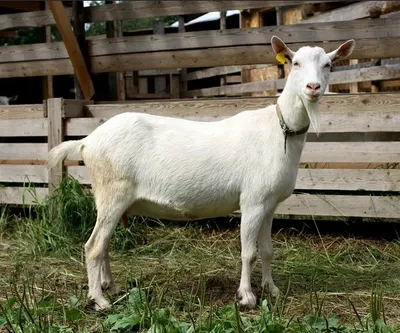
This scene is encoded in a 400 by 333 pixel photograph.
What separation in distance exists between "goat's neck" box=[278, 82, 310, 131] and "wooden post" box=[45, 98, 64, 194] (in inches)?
121

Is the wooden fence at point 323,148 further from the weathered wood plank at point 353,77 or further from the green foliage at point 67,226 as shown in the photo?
the weathered wood plank at point 353,77

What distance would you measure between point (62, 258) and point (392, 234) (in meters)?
3.25

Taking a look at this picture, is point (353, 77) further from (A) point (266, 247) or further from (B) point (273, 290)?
(B) point (273, 290)

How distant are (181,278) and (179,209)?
818 millimetres

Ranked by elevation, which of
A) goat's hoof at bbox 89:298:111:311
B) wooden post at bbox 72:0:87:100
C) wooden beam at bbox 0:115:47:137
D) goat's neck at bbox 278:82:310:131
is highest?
wooden post at bbox 72:0:87:100

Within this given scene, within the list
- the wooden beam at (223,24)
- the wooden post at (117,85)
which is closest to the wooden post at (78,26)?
the wooden post at (117,85)

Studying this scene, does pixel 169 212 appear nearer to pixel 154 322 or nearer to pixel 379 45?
pixel 154 322

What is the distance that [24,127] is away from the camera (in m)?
7.01

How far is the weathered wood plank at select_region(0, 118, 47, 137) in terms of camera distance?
22.7 ft

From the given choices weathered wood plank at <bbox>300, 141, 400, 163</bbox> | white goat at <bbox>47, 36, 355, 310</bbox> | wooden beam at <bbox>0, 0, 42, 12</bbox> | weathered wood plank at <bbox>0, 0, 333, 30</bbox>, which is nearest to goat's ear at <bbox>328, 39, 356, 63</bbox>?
white goat at <bbox>47, 36, 355, 310</bbox>

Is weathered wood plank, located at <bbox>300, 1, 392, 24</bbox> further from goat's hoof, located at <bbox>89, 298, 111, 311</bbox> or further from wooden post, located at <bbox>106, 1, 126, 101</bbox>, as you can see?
goat's hoof, located at <bbox>89, 298, 111, 311</bbox>

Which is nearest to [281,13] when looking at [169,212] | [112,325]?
[169,212]

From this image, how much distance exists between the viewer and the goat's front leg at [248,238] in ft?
14.5

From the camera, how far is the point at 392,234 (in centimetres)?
608
